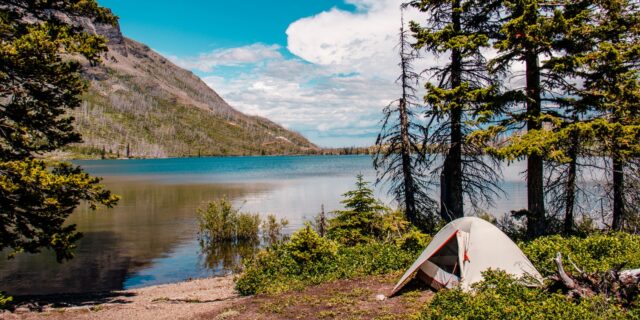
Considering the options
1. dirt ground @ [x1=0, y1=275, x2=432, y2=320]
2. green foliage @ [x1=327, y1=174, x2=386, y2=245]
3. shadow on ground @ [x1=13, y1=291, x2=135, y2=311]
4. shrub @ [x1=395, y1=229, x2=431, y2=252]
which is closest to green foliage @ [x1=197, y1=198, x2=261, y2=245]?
green foliage @ [x1=327, y1=174, x2=386, y2=245]

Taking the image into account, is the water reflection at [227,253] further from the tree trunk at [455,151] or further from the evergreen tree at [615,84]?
the evergreen tree at [615,84]

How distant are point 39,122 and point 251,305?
7620 millimetres

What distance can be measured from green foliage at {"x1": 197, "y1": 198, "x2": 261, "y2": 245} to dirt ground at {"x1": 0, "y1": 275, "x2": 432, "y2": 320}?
11.3 metres

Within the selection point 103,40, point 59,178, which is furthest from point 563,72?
point 59,178

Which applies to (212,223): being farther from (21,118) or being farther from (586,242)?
(586,242)

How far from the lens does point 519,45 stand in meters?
13.2

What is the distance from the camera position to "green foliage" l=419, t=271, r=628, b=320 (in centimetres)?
766

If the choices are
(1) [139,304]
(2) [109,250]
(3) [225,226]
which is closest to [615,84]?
(1) [139,304]

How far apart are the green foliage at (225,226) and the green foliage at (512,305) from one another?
17.7 meters

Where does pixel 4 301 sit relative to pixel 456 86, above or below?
below

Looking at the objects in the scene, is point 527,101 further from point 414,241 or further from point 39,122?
point 39,122

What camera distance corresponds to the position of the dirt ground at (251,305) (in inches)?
399

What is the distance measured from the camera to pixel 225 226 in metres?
26.0

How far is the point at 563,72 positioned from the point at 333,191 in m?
38.4
